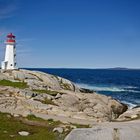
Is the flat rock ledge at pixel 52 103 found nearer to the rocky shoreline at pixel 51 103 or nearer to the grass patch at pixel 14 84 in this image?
the rocky shoreline at pixel 51 103

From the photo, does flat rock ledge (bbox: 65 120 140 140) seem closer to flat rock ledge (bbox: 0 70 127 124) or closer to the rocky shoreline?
the rocky shoreline

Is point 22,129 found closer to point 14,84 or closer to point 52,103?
point 52,103

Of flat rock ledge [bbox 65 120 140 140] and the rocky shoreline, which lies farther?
the rocky shoreline

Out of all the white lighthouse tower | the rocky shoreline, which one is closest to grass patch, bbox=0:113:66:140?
the rocky shoreline

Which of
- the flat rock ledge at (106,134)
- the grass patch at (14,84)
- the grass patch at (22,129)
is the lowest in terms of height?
the grass patch at (22,129)

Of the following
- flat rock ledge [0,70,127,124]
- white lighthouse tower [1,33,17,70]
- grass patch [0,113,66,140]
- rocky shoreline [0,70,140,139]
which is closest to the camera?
grass patch [0,113,66,140]

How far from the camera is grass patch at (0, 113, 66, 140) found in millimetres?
25516

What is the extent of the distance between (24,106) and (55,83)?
1583 centimetres

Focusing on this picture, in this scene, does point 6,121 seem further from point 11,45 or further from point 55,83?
point 11,45

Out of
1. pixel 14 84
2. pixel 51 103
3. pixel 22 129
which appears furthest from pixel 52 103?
pixel 22 129

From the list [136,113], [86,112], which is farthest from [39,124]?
[136,113]

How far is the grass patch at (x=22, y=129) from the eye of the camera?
25.5 metres

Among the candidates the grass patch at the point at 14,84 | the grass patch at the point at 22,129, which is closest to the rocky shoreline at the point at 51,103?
the grass patch at the point at 14,84

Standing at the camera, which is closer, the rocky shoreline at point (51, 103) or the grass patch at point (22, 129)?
the grass patch at point (22, 129)
